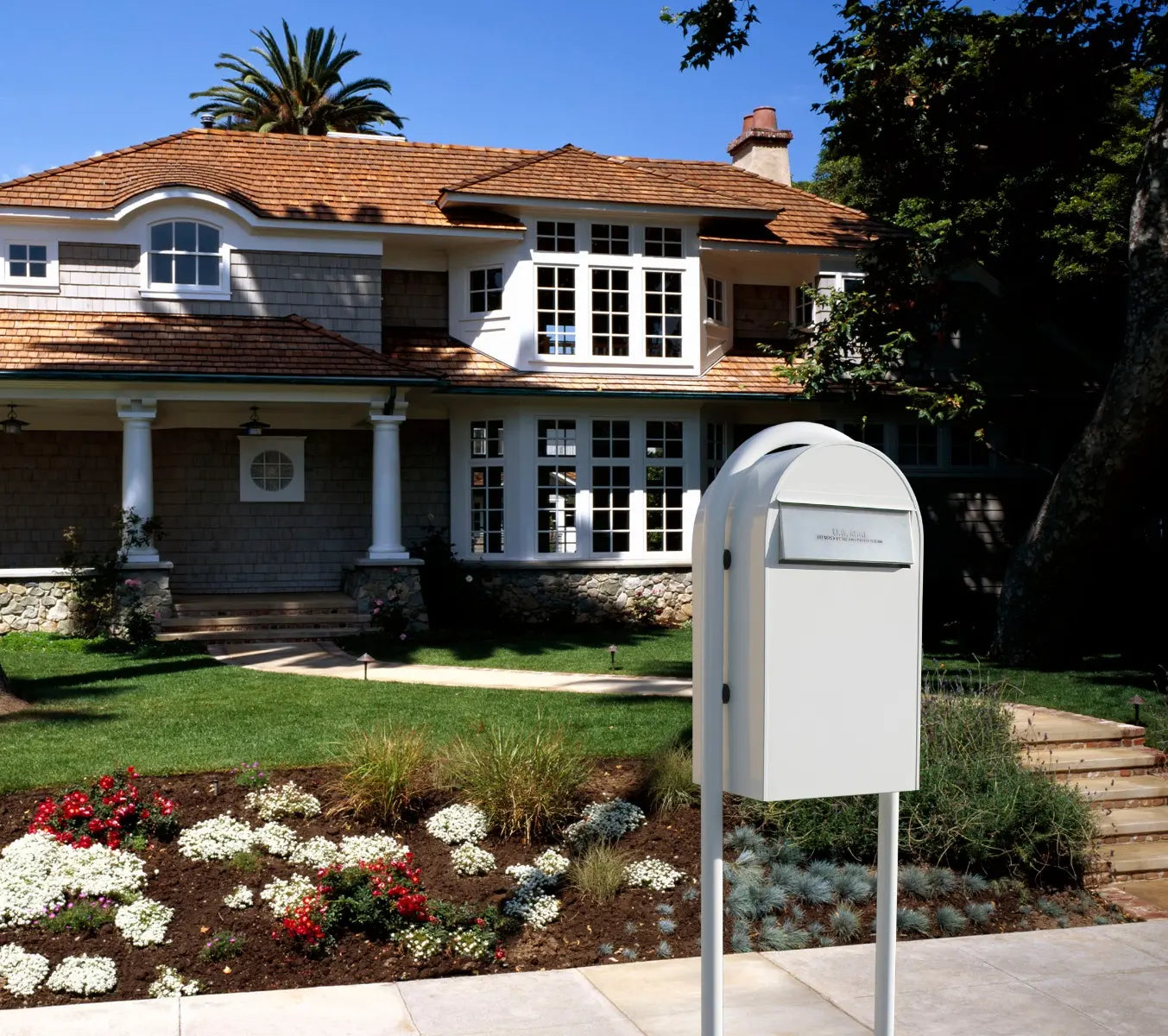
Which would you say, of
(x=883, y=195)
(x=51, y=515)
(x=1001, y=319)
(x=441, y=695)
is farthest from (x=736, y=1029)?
(x=883, y=195)

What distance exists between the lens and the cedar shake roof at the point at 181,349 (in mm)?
15453

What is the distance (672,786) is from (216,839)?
2496mm

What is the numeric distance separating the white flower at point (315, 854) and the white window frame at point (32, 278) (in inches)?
520

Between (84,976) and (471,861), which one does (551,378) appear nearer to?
(471,861)

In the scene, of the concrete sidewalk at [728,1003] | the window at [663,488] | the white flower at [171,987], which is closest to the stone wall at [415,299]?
the window at [663,488]

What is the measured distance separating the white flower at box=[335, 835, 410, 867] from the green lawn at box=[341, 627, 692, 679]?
263 inches

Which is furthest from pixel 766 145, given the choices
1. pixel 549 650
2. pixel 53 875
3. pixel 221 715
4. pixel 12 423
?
pixel 53 875

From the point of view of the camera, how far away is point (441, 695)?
1099cm

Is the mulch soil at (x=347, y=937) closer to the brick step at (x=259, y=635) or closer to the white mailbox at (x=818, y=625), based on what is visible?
the white mailbox at (x=818, y=625)

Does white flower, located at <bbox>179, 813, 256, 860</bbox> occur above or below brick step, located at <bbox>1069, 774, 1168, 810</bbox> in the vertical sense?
above

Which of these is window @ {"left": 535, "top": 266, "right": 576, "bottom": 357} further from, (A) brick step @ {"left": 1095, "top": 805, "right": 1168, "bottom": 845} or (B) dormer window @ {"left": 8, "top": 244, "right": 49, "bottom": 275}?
(A) brick step @ {"left": 1095, "top": 805, "right": 1168, "bottom": 845}

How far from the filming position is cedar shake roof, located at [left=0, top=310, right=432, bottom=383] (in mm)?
15453

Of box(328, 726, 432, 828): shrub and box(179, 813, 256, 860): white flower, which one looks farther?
box(328, 726, 432, 828): shrub

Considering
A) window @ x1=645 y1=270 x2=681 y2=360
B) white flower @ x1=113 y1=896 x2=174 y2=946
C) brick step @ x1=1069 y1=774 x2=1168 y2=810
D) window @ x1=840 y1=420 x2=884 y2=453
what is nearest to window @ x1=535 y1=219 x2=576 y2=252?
window @ x1=645 y1=270 x2=681 y2=360
